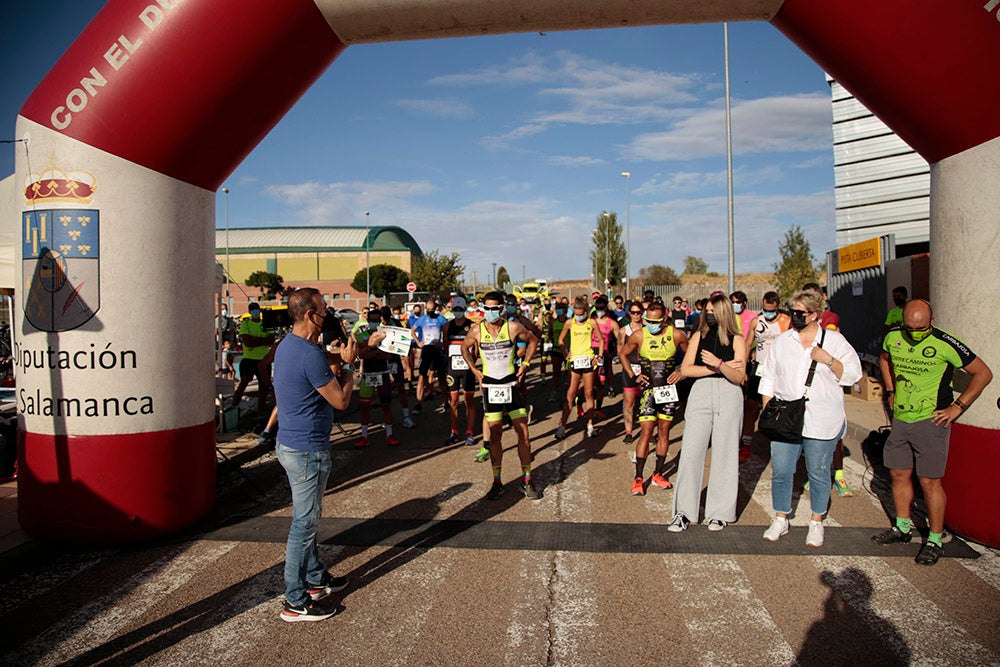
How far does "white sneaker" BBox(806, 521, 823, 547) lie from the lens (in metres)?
5.04

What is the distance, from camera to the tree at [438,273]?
178 feet

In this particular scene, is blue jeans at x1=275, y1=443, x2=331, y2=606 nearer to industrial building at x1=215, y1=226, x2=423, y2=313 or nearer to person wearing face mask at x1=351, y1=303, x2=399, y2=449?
person wearing face mask at x1=351, y1=303, x2=399, y2=449

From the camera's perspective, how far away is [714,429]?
5.49 meters

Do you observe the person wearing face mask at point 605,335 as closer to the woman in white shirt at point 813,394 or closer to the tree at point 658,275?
the woman in white shirt at point 813,394

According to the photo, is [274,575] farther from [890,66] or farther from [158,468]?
[890,66]

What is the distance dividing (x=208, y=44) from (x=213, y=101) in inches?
16.8

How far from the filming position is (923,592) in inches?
167

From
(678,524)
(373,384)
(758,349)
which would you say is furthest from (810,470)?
(373,384)

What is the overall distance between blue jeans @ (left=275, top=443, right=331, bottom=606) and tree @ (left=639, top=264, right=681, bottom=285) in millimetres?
67651

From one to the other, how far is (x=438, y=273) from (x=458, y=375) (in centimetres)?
4520

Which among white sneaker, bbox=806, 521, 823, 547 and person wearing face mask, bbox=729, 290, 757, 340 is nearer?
white sneaker, bbox=806, 521, 823, 547

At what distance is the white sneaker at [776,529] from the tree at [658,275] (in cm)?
6593

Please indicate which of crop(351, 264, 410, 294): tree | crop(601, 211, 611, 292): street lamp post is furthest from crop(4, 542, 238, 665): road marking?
crop(351, 264, 410, 294): tree

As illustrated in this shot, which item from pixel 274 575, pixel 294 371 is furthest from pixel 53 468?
pixel 294 371
